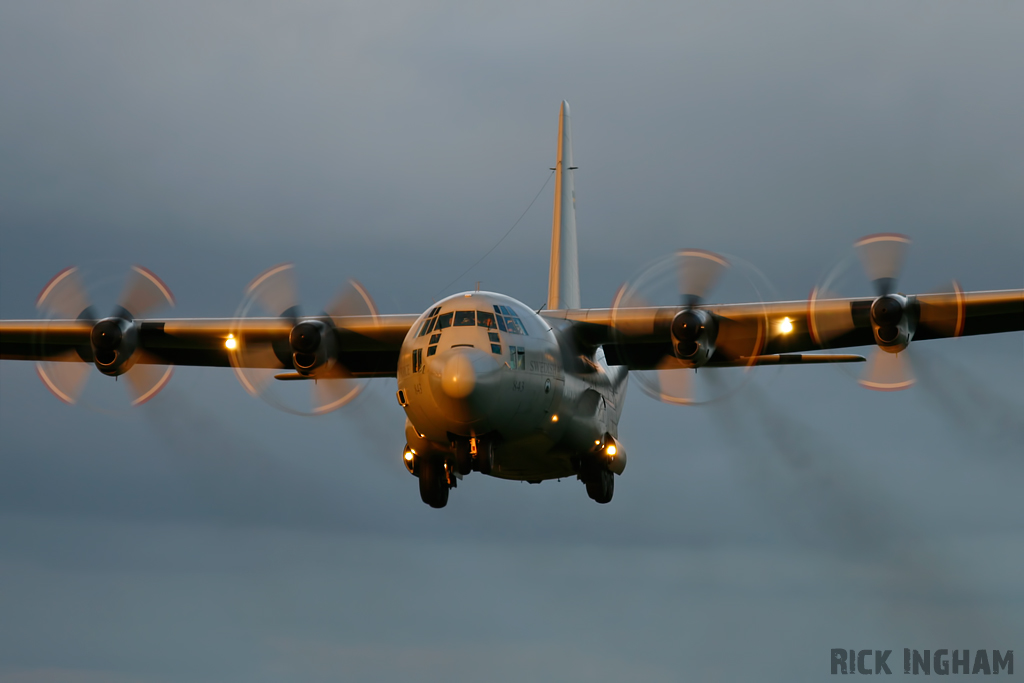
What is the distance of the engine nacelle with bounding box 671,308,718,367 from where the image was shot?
75.2 ft

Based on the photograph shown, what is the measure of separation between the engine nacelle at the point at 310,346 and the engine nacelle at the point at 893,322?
1169 cm

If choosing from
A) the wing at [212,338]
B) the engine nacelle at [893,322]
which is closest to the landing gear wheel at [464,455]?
the wing at [212,338]

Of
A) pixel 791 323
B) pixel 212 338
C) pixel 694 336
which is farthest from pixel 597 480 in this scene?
pixel 212 338

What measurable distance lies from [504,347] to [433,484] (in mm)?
4896

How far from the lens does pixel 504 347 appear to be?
2059 centimetres

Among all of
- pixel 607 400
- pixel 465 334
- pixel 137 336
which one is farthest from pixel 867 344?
pixel 137 336

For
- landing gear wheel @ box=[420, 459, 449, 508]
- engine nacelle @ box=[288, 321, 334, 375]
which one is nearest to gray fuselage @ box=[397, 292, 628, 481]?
landing gear wheel @ box=[420, 459, 449, 508]

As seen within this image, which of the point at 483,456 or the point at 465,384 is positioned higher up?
the point at 465,384

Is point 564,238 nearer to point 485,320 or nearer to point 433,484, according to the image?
point 433,484

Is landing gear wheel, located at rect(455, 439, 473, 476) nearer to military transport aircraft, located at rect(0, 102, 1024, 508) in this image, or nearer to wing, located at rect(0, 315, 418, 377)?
military transport aircraft, located at rect(0, 102, 1024, 508)

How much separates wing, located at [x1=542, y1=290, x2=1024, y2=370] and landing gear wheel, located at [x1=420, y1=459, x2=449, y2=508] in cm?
410

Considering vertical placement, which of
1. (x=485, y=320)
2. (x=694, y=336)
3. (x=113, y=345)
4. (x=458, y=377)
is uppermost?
(x=113, y=345)

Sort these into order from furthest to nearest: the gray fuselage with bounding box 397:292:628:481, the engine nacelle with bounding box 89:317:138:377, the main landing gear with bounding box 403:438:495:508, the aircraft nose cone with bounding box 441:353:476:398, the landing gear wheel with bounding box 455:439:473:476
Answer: the engine nacelle with bounding box 89:317:138:377 < the main landing gear with bounding box 403:438:495:508 < the landing gear wheel with bounding box 455:439:473:476 < the gray fuselage with bounding box 397:292:628:481 < the aircraft nose cone with bounding box 441:353:476:398

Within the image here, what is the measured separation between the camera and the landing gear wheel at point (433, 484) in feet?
78.8
